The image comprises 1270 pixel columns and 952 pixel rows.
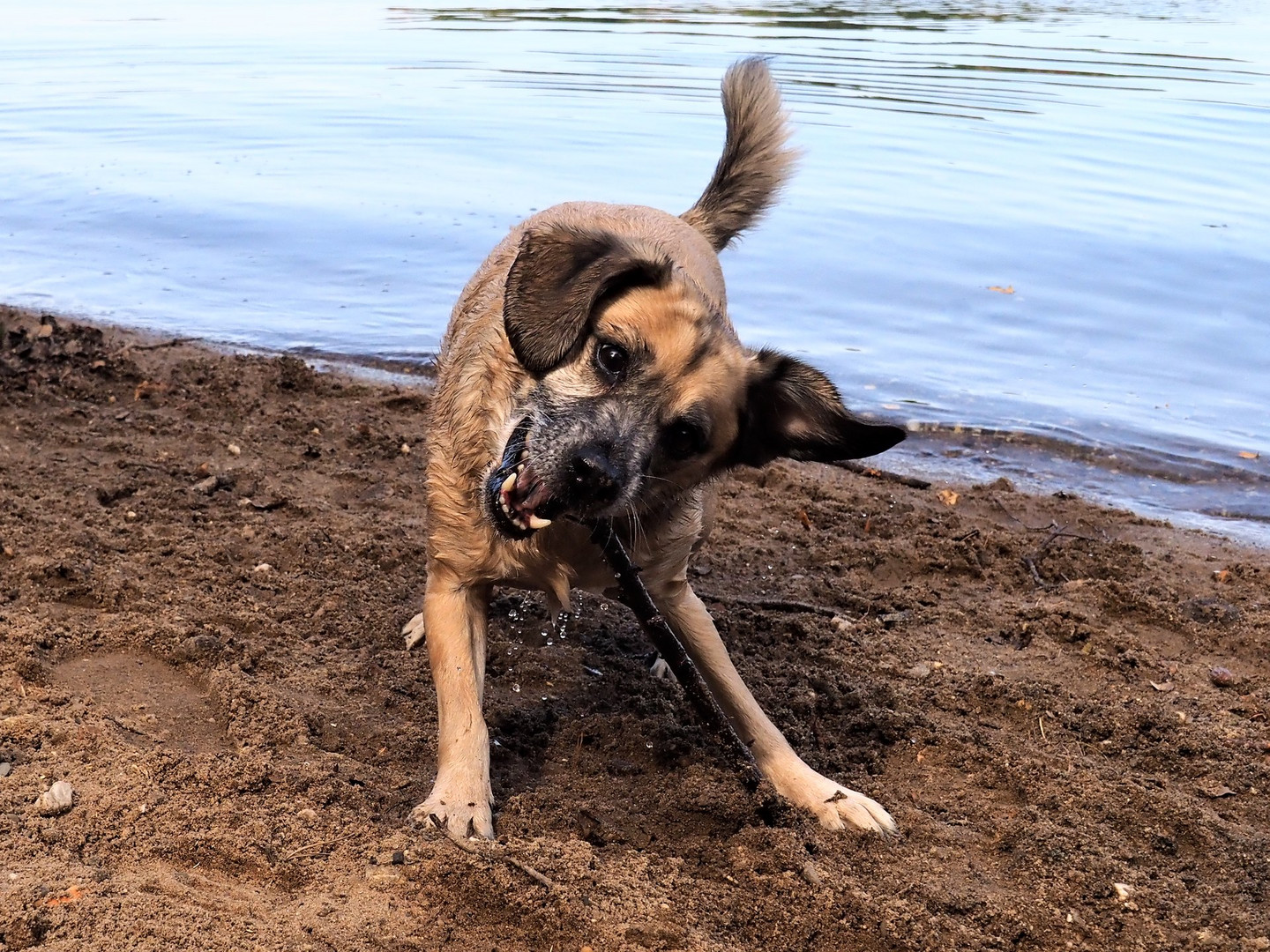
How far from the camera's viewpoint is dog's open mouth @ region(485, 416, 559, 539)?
144 inches

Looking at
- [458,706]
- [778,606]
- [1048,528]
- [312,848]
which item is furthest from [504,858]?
[1048,528]

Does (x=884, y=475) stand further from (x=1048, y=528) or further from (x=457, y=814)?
(x=457, y=814)

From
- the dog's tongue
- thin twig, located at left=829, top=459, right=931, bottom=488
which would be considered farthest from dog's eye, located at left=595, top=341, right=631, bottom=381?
thin twig, located at left=829, top=459, right=931, bottom=488

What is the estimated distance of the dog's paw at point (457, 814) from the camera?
348 centimetres

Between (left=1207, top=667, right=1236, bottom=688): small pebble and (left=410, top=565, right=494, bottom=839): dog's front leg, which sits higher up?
(left=410, top=565, right=494, bottom=839): dog's front leg

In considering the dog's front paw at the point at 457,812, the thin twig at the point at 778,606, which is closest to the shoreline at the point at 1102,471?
the thin twig at the point at 778,606

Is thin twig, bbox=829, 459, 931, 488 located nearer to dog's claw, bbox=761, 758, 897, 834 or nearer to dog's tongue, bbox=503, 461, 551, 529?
dog's claw, bbox=761, 758, 897, 834

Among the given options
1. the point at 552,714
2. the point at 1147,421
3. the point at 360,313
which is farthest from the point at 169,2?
the point at 552,714

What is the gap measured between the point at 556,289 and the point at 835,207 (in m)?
9.28

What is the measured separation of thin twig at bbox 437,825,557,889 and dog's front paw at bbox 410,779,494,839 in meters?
0.17

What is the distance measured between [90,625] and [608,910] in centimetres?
220

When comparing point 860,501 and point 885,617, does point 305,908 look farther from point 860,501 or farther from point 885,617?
point 860,501

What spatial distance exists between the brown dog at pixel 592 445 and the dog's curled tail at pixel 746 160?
1802mm

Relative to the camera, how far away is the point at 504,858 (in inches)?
126
